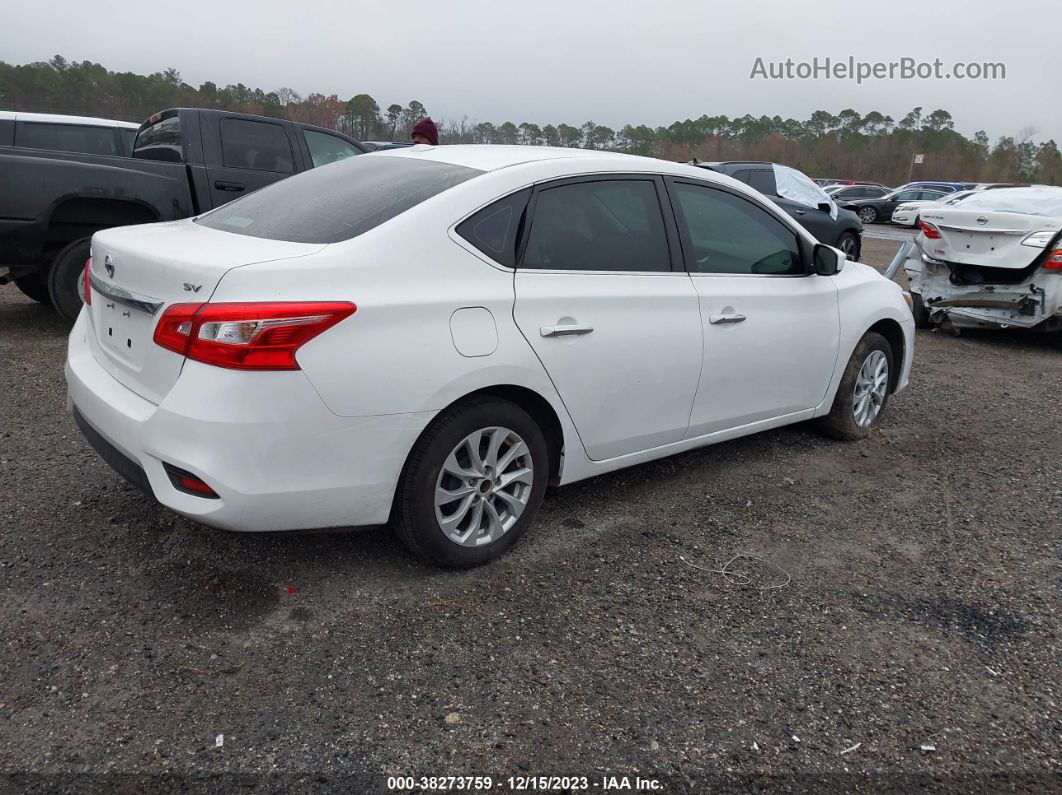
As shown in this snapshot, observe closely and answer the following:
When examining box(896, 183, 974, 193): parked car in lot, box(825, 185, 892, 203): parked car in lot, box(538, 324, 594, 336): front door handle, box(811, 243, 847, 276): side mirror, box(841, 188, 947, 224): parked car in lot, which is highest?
box(896, 183, 974, 193): parked car in lot

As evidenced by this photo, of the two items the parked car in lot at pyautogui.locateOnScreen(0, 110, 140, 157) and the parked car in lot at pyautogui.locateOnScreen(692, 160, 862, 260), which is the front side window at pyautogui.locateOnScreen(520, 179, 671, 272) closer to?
the parked car in lot at pyautogui.locateOnScreen(0, 110, 140, 157)

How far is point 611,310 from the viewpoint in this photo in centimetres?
360

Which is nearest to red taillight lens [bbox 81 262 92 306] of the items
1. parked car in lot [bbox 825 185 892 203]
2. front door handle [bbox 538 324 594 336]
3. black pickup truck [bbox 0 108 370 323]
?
front door handle [bbox 538 324 594 336]

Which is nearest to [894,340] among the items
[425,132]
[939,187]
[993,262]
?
[993,262]

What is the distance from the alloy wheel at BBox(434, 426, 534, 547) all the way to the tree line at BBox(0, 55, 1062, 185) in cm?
1781

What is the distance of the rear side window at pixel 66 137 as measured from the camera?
8.98 metres

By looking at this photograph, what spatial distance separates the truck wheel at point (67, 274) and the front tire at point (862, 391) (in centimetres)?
535

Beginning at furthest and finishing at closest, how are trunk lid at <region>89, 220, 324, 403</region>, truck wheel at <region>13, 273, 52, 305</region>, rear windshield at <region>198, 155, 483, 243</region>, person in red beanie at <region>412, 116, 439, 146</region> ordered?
person in red beanie at <region>412, 116, 439, 146</region> < truck wheel at <region>13, 273, 52, 305</region> < rear windshield at <region>198, 155, 483, 243</region> < trunk lid at <region>89, 220, 324, 403</region>

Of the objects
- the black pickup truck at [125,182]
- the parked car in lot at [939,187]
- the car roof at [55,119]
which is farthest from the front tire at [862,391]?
the parked car in lot at [939,187]

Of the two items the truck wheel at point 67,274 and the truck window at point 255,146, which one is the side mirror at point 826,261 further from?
the truck wheel at point 67,274

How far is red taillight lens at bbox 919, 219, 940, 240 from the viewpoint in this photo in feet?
27.7

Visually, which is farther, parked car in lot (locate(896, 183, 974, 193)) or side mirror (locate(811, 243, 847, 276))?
parked car in lot (locate(896, 183, 974, 193))

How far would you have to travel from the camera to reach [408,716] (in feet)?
8.39

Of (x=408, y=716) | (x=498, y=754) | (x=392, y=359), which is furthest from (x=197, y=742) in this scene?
(x=392, y=359)
